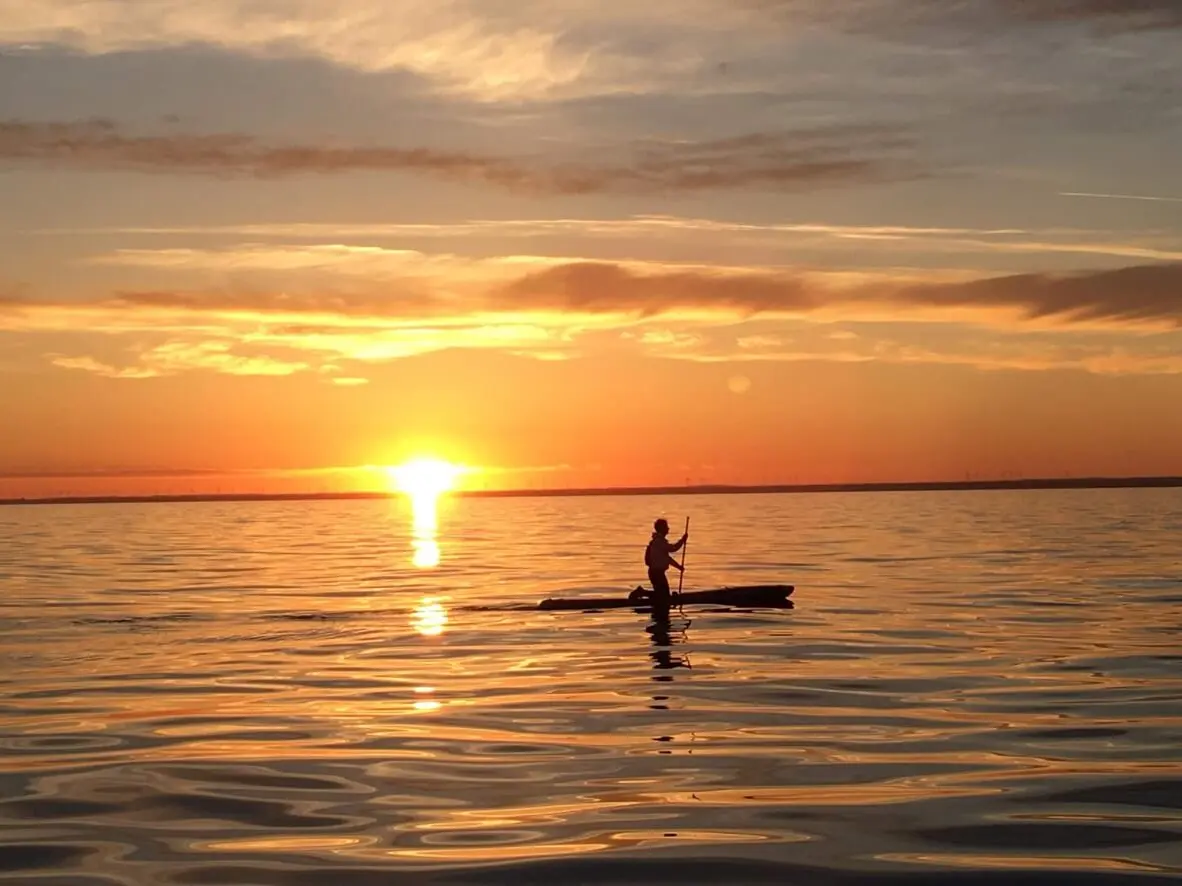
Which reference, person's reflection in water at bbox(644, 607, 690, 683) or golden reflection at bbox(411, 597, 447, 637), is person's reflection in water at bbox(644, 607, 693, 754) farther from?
golden reflection at bbox(411, 597, 447, 637)

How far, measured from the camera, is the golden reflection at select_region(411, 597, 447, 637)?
103 ft

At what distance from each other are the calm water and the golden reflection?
0.65ft

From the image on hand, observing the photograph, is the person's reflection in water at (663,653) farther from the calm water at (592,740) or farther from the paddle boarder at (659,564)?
the paddle boarder at (659,564)

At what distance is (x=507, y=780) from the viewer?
15.1 meters

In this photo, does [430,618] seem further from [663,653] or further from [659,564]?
A: [663,653]

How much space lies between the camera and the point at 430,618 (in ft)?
112

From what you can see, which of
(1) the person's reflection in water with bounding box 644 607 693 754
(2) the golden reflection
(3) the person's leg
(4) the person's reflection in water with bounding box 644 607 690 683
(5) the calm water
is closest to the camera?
(5) the calm water

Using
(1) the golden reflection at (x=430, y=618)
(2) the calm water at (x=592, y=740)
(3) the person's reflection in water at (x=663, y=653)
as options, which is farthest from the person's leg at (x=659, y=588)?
(1) the golden reflection at (x=430, y=618)

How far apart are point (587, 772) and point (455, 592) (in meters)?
27.0

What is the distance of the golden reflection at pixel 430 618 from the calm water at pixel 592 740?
20cm

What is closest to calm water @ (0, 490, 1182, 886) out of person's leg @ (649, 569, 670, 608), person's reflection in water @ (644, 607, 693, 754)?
person's reflection in water @ (644, 607, 693, 754)

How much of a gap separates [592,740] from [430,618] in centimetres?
1704

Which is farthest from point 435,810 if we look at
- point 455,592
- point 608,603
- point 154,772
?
point 455,592

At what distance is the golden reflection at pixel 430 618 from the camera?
103 ft
